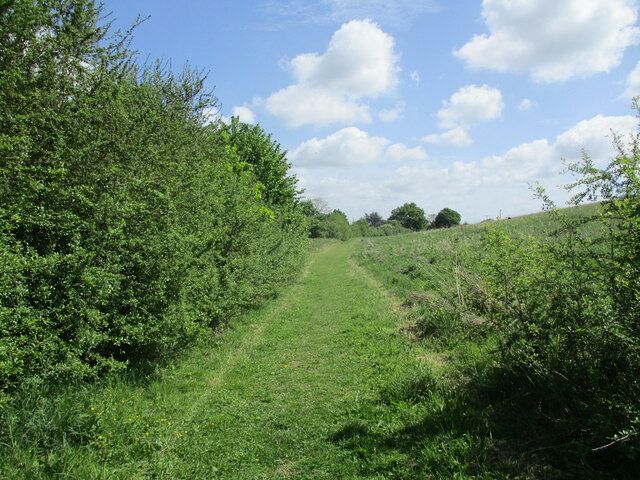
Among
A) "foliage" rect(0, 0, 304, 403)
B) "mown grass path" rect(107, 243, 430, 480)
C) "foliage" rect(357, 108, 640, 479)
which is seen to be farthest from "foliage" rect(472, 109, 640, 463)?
"foliage" rect(0, 0, 304, 403)

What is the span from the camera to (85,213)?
533 centimetres

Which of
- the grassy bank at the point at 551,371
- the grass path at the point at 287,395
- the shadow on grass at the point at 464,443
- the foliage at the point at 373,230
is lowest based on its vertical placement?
the grass path at the point at 287,395

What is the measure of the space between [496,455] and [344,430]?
1.89m

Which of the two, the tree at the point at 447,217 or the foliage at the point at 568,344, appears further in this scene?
the tree at the point at 447,217

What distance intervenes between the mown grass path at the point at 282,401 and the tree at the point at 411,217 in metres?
130

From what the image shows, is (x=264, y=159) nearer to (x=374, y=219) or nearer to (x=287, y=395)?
(x=287, y=395)

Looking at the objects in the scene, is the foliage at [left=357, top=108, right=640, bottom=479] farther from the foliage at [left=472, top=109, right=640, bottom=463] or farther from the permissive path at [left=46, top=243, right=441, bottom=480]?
the permissive path at [left=46, top=243, right=441, bottom=480]

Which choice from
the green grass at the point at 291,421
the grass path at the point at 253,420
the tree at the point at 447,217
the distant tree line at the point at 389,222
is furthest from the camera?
the tree at the point at 447,217

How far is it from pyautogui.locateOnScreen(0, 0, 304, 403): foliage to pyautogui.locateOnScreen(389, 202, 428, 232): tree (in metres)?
133

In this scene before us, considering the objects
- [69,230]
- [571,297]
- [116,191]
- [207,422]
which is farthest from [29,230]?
[571,297]

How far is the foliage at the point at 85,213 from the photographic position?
14.4 feet

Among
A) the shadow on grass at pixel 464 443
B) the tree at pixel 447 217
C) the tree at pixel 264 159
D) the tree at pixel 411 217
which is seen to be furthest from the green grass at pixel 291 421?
the tree at pixel 411 217

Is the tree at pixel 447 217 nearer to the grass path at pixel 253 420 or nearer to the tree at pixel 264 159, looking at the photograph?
the tree at pixel 264 159

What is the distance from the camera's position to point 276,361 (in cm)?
825
